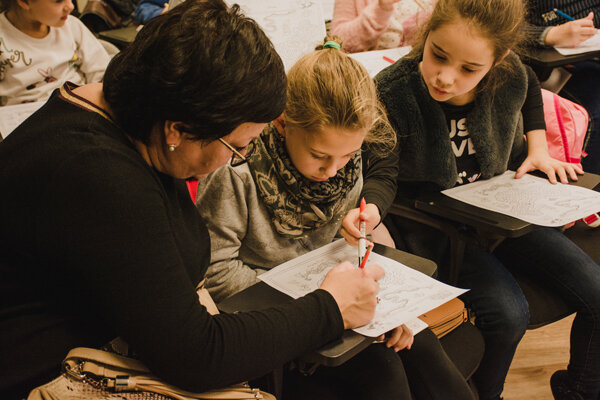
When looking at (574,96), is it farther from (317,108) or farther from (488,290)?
(317,108)

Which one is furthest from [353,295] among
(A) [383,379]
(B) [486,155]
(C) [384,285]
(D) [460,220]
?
(B) [486,155]

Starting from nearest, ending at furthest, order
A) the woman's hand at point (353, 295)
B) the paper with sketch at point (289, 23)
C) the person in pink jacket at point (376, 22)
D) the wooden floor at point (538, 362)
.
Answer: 1. the woman's hand at point (353, 295)
2. the wooden floor at point (538, 362)
3. the paper with sketch at point (289, 23)
4. the person in pink jacket at point (376, 22)

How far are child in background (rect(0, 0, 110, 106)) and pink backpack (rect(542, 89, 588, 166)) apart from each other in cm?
188

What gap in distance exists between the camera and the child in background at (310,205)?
42.9 inches

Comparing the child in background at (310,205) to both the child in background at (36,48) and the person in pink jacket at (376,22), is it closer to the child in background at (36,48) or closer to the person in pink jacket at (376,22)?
the person in pink jacket at (376,22)

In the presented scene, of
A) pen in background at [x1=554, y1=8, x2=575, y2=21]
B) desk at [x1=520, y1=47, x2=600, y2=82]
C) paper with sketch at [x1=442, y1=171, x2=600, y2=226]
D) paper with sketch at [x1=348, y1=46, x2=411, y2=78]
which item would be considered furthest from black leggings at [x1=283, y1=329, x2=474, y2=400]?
pen in background at [x1=554, y1=8, x2=575, y2=21]

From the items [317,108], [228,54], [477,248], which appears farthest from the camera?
[477,248]

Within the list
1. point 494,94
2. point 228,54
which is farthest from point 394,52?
point 228,54

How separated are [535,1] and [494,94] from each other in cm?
112

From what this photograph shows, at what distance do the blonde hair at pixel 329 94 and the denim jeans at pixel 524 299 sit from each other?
2.14 ft

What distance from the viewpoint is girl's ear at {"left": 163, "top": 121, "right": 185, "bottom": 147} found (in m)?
0.75

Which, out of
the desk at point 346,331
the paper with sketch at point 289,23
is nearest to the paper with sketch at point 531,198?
the desk at point 346,331

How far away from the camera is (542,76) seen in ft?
6.95

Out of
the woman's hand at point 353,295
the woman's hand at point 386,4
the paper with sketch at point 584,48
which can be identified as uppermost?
the woman's hand at point 386,4
